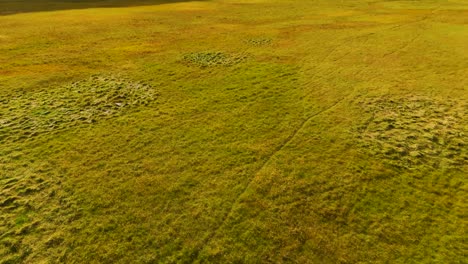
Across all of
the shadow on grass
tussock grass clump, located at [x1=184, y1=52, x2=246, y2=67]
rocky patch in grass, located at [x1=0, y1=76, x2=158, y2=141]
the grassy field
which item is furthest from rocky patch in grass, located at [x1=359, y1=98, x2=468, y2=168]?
the shadow on grass

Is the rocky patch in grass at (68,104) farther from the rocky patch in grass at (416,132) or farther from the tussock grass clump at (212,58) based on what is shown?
the rocky patch in grass at (416,132)

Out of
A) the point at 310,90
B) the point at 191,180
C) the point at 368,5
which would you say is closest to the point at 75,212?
the point at 191,180

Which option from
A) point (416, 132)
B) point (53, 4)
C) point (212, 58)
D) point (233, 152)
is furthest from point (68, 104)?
point (53, 4)

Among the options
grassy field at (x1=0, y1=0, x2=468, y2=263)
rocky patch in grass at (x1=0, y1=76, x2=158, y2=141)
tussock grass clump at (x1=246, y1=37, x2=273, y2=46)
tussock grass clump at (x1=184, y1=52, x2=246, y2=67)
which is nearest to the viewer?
grassy field at (x1=0, y1=0, x2=468, y2=263)

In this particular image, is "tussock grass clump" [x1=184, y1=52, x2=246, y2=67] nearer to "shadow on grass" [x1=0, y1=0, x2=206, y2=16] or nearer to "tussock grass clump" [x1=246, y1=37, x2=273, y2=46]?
"tussock grass clump" [x1=246, y1=37, x2=273, y2=46]

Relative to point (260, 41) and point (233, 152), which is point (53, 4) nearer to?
point (260, 41)

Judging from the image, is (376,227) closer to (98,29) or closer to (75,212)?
(75,212)
